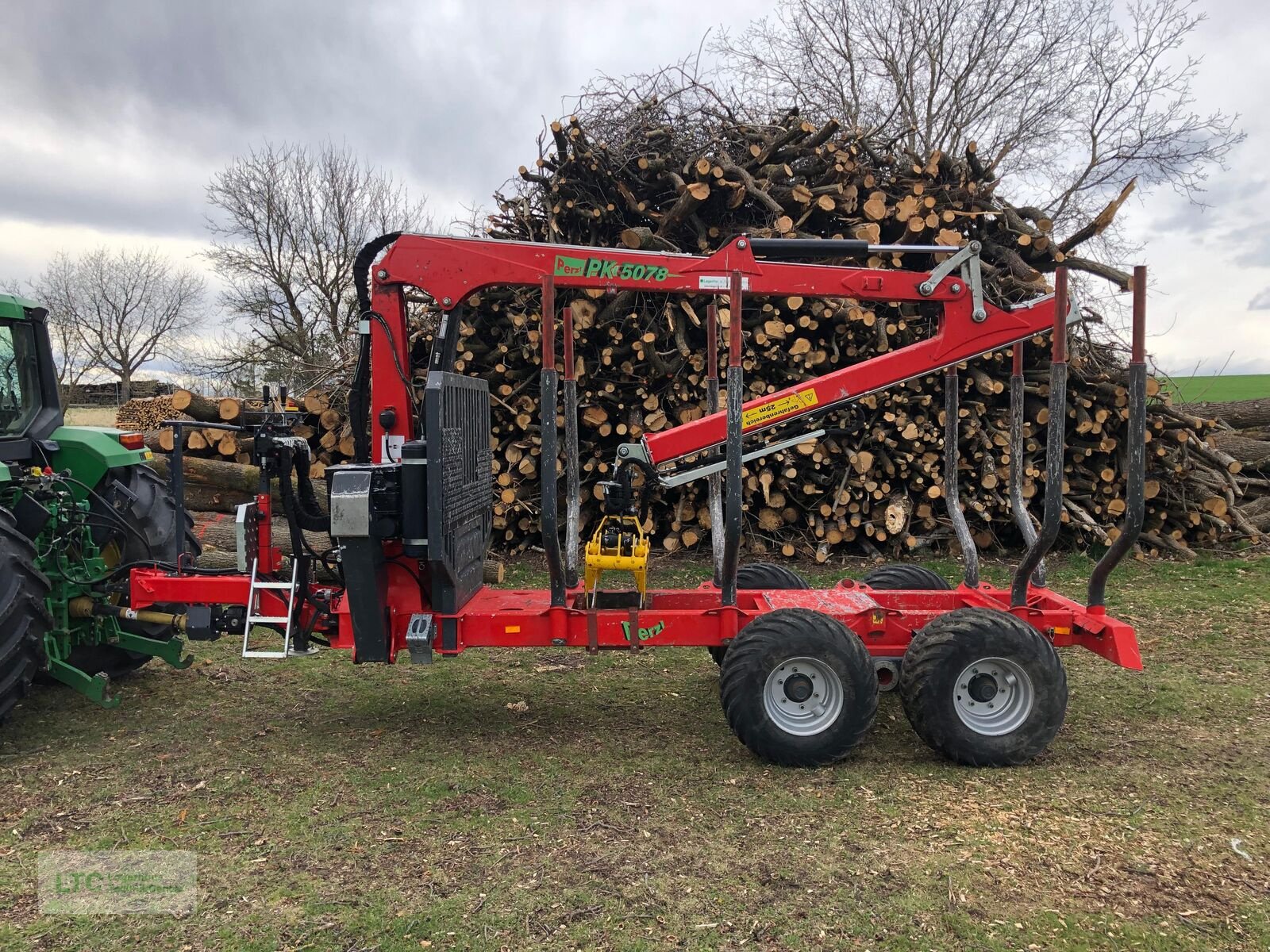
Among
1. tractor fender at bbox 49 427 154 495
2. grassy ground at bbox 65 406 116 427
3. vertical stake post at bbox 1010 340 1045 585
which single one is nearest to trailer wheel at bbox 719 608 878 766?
vertical stake post at bbox 1010 340 1045 585

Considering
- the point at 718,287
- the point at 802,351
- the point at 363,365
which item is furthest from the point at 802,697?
the point at 802,351

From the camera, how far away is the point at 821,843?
332 centimetres

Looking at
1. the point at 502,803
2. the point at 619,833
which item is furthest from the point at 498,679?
the point at 619,833

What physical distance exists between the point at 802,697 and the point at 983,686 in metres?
0.88

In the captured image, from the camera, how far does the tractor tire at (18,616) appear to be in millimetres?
3973

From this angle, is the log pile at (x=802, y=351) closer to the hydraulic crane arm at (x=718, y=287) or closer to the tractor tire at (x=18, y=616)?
the hydraulic crane arm at (x=718, y=287)

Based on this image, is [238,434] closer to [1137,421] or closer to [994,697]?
[994,697]

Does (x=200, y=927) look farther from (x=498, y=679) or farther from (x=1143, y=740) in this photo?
(x=1143, y=740)

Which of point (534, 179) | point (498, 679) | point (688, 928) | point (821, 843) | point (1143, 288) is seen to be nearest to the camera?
point (688, 928)

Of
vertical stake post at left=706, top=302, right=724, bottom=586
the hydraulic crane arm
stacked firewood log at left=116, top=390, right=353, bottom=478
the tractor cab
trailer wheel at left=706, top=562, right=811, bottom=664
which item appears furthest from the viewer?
stacked firewood log at left=116, top=390, right=353, bottom=478

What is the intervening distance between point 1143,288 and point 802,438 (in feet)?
5.72

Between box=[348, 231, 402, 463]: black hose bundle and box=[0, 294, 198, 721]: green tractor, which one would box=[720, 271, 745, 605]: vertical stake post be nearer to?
box=[348, 231, 402, 463]: black hose bundle

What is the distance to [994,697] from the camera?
4.10 m

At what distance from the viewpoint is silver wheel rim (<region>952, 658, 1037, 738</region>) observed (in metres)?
4.03
